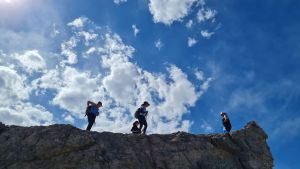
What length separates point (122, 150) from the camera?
24.6 metres

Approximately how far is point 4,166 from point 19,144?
1.97 meters

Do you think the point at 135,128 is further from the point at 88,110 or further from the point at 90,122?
the point at 88,110

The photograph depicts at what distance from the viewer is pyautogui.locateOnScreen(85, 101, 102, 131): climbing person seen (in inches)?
1029

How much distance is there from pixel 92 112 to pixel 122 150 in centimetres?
415

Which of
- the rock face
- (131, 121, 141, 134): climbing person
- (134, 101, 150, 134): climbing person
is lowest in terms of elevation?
the rock face

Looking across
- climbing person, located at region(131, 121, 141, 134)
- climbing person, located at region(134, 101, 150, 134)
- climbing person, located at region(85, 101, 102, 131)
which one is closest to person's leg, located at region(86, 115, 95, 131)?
climbing person, located at region(85, 101, 102, 131)

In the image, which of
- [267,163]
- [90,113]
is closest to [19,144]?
[90,113]

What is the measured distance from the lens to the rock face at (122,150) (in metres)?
22.6

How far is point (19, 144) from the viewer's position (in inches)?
902

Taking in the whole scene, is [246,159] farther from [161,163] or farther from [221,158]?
[161,163]

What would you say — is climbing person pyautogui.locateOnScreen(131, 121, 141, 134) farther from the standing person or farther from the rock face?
the standing person

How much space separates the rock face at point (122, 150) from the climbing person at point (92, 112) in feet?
3.95

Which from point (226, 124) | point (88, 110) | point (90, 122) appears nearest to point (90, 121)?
point (90, 122)

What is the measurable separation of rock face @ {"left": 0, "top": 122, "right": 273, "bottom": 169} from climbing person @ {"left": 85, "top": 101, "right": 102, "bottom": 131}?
47.4 inches
